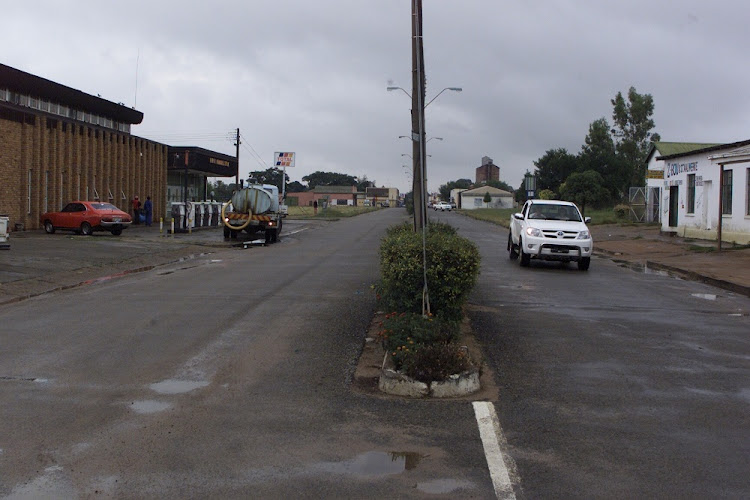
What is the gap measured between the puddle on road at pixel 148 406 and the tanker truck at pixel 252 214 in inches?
973

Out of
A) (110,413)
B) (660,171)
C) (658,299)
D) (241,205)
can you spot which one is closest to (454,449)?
(110,413)

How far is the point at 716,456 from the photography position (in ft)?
17.7

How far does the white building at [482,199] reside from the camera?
14112cm

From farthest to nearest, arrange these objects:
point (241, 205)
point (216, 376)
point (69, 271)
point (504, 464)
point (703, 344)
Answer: point (241, 205) → point (69, 271) → point (703, 344) → point (216, 376) → point (504, 464)

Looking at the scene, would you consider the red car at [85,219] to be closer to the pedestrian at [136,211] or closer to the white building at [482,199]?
the pedestrian at [136,211]

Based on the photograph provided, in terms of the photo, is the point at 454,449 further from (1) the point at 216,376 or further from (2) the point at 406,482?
(1) the point at 216,376

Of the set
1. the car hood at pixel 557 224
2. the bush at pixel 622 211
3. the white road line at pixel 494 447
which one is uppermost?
the bush at pixel 622 211

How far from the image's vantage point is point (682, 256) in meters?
23.9

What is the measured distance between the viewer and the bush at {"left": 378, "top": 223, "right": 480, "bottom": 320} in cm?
915

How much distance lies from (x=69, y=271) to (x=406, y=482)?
50.8 ft

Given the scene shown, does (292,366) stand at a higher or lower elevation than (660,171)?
lower

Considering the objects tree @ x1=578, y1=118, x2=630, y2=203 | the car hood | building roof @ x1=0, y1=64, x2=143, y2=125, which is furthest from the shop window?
tree @ x1=578, y1=118, x2=630, y2=203

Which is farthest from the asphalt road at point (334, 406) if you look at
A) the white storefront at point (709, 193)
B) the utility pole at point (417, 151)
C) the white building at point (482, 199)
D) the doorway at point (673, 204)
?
the white building at point (482, 199)

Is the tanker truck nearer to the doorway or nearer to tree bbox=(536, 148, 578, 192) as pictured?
the doorway
